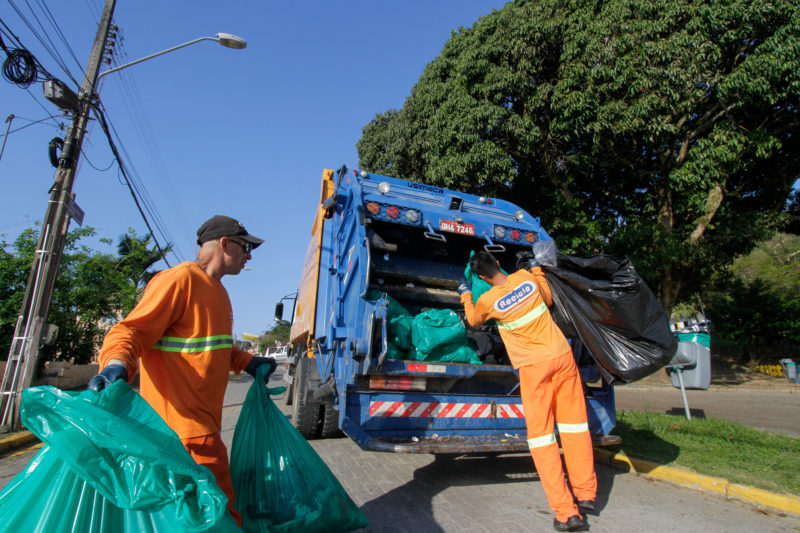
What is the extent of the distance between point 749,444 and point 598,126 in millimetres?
6399

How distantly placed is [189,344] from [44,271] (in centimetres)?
617

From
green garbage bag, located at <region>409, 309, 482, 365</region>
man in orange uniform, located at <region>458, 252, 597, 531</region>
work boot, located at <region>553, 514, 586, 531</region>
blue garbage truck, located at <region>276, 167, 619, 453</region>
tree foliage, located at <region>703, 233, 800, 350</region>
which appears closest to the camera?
work boot, located at <region>553, 514, 586, 531</region>

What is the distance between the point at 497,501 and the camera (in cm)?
321

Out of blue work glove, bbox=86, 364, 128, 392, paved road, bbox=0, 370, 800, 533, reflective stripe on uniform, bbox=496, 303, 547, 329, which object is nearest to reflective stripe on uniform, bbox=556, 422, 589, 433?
paved road, bbox=0, 370, 800, 533

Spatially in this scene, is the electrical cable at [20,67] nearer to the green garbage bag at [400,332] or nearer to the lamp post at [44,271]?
the lamp post at [44,271]

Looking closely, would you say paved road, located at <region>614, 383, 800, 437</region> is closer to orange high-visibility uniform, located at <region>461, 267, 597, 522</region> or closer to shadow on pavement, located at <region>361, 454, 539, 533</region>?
shadow on pavement, located at <region>361, 454, 539, 533</region>

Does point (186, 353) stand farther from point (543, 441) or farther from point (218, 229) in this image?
point (543, 441)

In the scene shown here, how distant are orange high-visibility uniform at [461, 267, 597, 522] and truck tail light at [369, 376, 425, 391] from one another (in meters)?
0.86

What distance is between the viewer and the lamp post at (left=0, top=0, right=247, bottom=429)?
20.0 feet

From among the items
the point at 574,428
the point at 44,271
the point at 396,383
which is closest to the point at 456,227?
the point at 396,383

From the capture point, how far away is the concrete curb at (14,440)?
5405 millimetres

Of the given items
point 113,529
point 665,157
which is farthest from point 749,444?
point 665,157

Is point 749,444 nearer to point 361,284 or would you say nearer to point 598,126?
point 361,284

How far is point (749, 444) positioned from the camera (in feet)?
14.7
